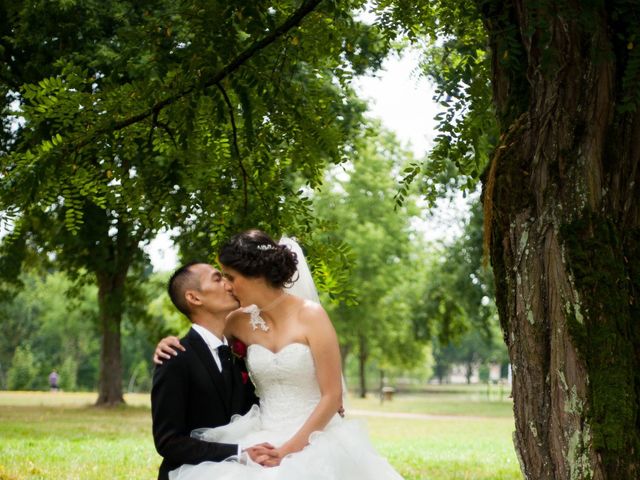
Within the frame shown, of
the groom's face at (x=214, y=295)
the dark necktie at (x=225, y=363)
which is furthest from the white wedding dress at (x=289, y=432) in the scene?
the groom's face at (x=214, y=295)

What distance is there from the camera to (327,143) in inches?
281

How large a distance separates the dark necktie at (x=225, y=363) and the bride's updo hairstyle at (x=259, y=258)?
16.7 inches

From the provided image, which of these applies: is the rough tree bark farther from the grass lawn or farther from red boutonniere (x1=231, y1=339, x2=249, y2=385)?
red boutonniere (x1=231, y1=339, x2=249, y2=385)

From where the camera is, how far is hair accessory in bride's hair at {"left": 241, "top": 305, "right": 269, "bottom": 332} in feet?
14.8

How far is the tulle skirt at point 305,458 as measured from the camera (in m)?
4.05

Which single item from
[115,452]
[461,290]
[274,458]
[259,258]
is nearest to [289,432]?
[274,458]

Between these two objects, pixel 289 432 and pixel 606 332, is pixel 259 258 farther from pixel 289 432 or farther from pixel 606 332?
pixel 606 332

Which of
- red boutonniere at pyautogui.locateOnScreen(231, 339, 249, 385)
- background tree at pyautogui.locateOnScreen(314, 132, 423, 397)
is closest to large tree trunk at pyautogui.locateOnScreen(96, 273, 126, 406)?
background tree at pyautogui.locateOnScreen(314, 132, 423, 397)

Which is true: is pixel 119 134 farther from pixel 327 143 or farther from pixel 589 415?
pixel 589 415

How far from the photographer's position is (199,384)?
4.35 meters

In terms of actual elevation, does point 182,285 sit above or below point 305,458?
above

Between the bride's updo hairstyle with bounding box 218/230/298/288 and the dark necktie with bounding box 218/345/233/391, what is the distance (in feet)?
1.39

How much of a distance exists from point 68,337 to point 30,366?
369cm

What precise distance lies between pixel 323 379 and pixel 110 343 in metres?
22.5
